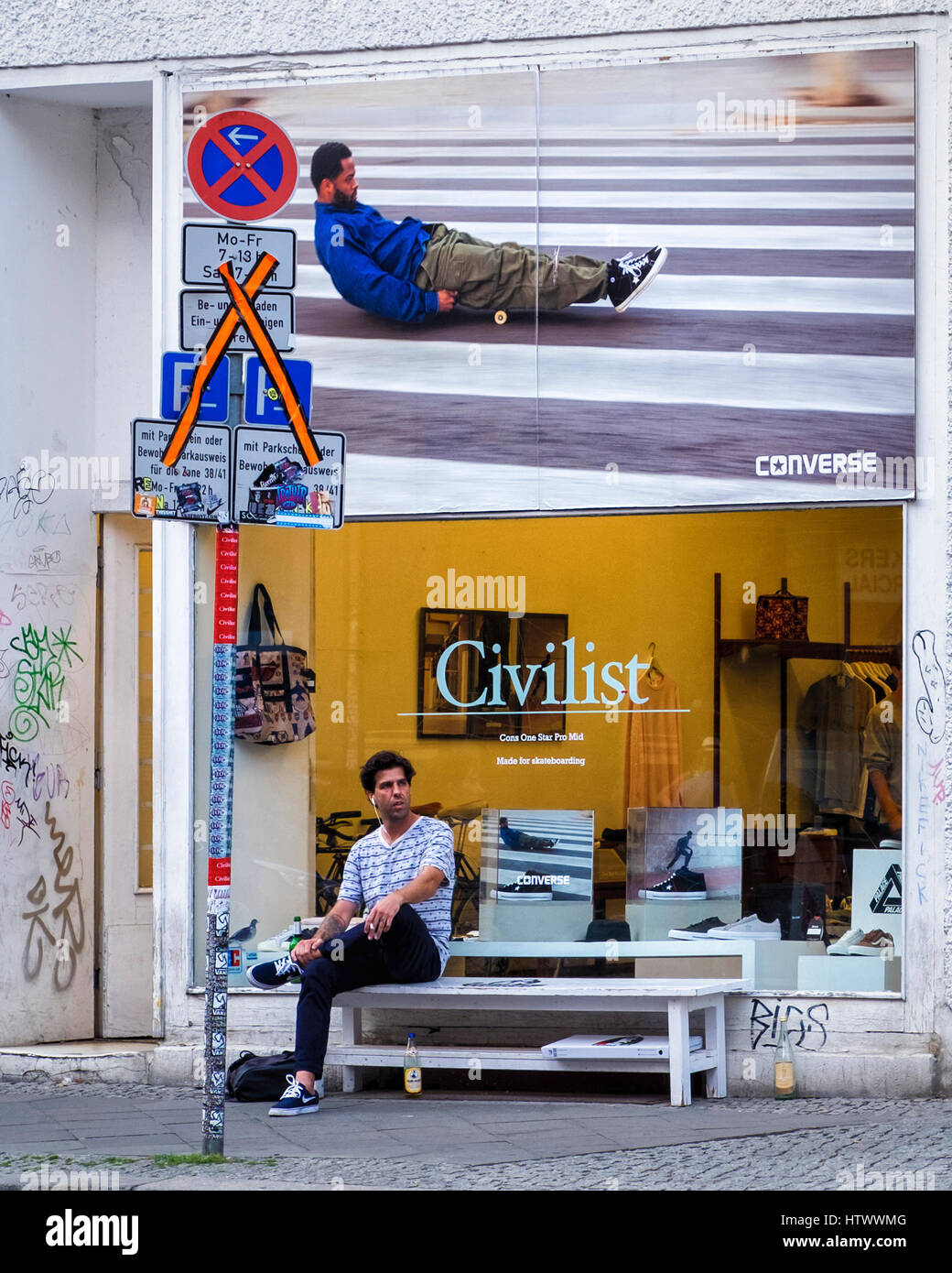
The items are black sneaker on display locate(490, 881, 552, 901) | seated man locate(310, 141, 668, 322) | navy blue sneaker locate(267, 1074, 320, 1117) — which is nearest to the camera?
navy blue sneaker locate(267, 1074, 320, 1117)

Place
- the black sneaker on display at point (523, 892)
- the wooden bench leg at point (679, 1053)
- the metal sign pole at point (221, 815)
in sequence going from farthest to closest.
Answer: the black sneaker on display at point (523, 892), the wooden bench leg at point (679, 1053), the metal sign pole at point (221, 815)

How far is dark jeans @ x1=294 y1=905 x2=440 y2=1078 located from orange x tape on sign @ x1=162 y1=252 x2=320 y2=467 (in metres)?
2.64

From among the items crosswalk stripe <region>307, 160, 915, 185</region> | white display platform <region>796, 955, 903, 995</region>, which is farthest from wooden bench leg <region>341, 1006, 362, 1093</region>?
crosswalk stripe <region>307, 160, 915, 185</region>

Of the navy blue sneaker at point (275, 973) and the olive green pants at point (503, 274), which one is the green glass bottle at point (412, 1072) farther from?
the olive green pants at point (503, 274)

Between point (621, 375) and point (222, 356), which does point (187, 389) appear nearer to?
point (222, 356)

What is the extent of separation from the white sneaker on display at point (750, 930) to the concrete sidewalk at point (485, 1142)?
2.65 ft

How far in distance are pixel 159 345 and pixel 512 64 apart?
229 centimetres

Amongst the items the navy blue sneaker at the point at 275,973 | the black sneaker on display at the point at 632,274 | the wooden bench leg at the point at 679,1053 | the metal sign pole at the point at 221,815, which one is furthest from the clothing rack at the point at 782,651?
the metal sign pole at the point at 221,815

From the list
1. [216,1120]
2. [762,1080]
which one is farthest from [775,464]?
[216,1120]

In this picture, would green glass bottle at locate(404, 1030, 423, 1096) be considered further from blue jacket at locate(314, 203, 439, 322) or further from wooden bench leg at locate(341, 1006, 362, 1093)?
blue jacket at locate(314, 203, 439, 322)

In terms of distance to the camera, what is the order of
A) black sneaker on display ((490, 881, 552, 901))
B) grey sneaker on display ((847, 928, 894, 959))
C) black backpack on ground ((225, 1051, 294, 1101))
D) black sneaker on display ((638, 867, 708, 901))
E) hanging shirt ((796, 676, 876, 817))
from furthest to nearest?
black sneaker on display ((490, 881, 552, 901)) → black sneaker on display ((638, 867, 708, 901)) → hanging shirt ((796, 676, 876, 817)) → grey sneaker on display ((847, 928, 894, 959)) → black backpack on ground ((225, 1051, 294, 1101))

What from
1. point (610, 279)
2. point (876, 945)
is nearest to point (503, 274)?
point (610, 279)

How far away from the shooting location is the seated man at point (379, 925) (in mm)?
7828

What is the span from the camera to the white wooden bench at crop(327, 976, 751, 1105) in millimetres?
7852
